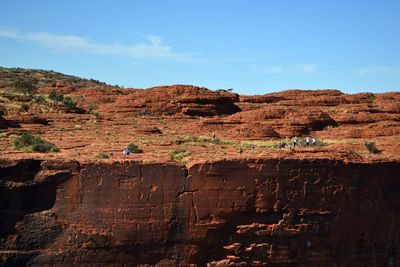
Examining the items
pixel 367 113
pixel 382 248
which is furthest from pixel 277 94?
pixel 382 248

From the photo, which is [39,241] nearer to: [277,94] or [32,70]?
[277,94]

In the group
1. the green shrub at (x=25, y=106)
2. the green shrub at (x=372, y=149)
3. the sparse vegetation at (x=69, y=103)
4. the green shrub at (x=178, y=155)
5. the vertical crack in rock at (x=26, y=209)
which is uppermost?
the sparse vegetation at (x=69, y=103)

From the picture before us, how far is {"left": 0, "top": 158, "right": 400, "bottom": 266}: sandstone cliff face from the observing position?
1681 cm

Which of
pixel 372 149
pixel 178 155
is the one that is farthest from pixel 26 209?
pixel 372 149

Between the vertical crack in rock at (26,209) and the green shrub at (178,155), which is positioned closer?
the vertical crack in rock at (26,209)

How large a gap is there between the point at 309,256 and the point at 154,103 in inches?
800

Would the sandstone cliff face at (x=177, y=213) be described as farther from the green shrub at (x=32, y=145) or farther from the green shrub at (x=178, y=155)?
the green shrub at (x=32, y=145)

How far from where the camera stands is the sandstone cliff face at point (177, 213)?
16.8 m

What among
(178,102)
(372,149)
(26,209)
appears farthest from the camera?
(178,102)

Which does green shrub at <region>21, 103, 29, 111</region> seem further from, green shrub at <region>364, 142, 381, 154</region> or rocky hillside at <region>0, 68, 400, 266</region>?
green shrub at <region>364, 142, 381, 154</region>

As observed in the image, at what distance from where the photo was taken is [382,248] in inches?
770

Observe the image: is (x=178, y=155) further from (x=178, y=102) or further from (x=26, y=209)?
(x=178, y=102)

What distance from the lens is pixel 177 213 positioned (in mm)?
17328

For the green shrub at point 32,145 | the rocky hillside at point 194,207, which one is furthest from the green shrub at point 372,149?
the green shrub at point 32,145
